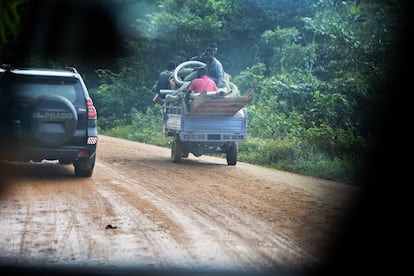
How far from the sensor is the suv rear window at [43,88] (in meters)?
10.5

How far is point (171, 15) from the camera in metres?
27.7

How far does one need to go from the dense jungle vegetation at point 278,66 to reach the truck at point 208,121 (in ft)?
4.75

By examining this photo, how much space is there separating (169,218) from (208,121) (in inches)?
260

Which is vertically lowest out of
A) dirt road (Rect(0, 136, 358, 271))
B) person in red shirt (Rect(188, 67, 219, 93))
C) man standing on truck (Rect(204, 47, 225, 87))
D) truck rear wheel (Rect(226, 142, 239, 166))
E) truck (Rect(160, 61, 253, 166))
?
dirt road (Rect(0, 136, 358, 271))

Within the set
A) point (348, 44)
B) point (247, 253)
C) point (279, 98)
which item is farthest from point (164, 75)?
point (247, 253)

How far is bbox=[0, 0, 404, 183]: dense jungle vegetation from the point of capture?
15.2 m

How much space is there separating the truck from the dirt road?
1.31 m

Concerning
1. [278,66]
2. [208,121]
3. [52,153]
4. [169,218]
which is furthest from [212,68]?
[278,66]

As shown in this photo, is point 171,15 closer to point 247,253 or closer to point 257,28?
point 257,28

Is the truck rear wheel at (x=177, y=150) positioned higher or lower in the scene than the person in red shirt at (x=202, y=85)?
lower

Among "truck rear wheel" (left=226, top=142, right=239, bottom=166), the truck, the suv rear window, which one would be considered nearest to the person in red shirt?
the truck

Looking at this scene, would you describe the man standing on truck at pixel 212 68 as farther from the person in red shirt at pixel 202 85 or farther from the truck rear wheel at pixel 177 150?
the truck rear wheel at pixel 177 150

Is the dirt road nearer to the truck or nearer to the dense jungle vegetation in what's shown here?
the truck

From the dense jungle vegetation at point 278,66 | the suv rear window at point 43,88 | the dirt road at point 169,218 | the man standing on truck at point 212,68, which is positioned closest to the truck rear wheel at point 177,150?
the dirt road at point 169,218
